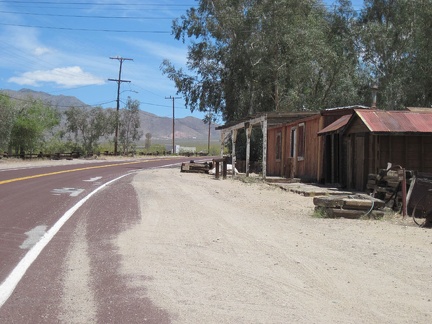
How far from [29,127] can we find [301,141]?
33.7 meters

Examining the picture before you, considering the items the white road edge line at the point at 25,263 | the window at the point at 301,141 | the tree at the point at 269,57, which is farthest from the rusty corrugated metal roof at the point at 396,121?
the tree at the point at 269,57

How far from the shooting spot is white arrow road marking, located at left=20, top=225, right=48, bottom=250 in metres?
7.94

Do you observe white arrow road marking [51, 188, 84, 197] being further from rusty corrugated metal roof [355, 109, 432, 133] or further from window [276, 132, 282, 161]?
window [276, 132, 282, 161]

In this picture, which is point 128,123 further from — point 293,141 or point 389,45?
point 293,141

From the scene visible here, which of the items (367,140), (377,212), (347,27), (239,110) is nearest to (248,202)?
(377,212)

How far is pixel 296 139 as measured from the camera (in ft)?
81.4

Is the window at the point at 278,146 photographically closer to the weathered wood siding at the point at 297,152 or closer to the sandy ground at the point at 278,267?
the weathered wood siding at the point at 297,152

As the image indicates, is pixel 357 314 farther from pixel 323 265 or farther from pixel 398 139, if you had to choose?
pixel 398 139

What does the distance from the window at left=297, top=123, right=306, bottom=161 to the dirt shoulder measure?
40.3 ft

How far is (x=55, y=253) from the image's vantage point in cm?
744

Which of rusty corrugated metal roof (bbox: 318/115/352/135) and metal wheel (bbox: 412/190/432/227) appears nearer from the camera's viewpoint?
metal wheel (bbox: 412/190/432/227)

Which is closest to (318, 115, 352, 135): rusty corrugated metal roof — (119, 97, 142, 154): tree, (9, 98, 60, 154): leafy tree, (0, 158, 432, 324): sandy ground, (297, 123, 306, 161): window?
(297, 123, 306, 161): window

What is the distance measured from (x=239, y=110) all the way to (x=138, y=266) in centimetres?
3384

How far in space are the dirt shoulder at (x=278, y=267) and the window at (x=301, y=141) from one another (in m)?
12.3
